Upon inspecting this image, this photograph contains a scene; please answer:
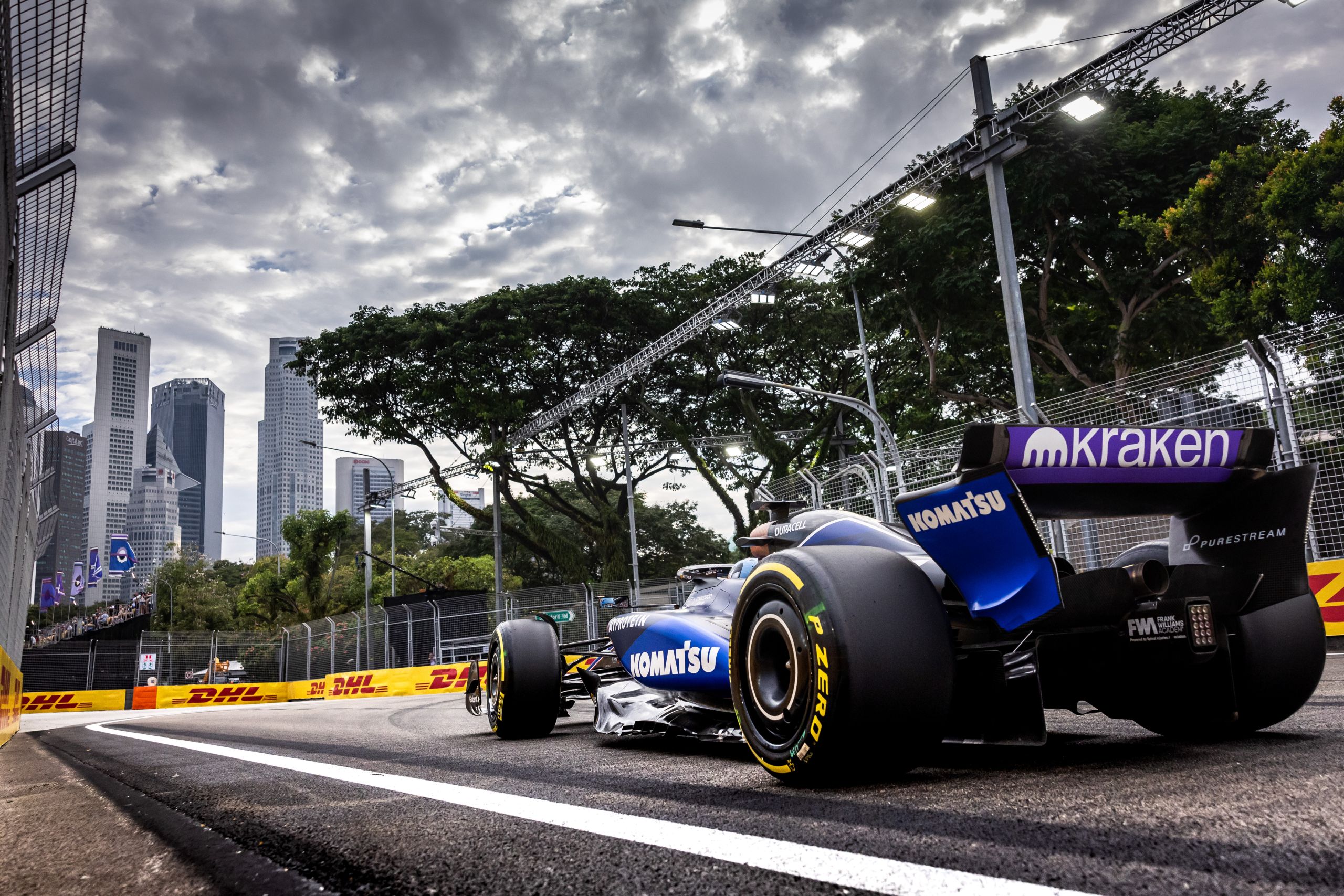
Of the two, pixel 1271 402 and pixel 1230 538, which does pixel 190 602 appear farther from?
pixel 1230 538

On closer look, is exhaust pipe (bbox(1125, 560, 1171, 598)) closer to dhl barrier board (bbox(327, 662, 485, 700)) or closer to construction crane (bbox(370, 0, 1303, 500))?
construction crane (bbox(370, 0, 1303, 500))

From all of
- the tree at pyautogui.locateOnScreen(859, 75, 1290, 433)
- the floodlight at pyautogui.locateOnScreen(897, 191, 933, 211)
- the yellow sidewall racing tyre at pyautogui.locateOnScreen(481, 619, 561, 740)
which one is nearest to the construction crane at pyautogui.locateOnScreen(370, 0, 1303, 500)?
the floodlight at pyautogui.locateOnScreen(897, 191, 933, 211)

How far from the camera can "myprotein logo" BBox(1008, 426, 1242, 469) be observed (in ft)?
8.49

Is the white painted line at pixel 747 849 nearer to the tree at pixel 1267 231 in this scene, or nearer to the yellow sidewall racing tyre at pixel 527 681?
the yellow sidewall racing tyre at pixel 527 681

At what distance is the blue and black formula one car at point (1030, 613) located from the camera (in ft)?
8.29

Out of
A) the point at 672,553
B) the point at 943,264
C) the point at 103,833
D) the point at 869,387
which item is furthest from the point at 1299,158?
the point at 672,553

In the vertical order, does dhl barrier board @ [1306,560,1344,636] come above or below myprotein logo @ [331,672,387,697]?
above

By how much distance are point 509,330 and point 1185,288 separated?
785 inches

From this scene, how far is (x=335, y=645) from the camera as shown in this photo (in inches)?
1103

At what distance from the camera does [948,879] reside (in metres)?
1.42

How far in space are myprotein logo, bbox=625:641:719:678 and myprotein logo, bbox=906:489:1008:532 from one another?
149cm

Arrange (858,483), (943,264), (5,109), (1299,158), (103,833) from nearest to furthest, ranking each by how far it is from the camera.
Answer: (103,833) < (5,109) < (858,483) < (1299,158) < (943,264)

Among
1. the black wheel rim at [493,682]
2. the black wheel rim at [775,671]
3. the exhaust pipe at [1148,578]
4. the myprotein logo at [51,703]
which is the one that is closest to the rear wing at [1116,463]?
the exhaust pipe at [1148,578]

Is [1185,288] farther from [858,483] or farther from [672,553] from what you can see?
[672,553]
